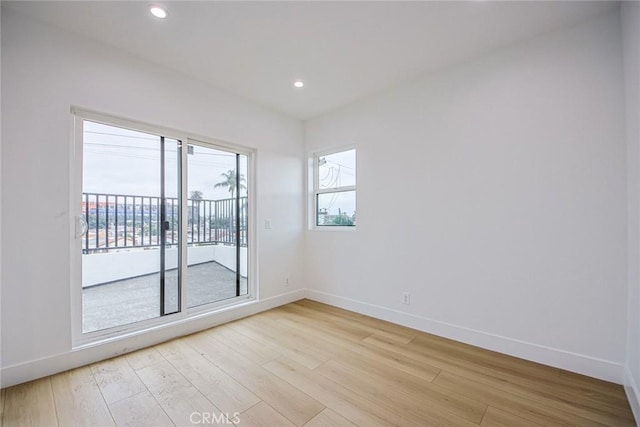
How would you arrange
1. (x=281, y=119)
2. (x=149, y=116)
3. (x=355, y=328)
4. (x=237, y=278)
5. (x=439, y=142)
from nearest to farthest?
(x=149, y=116) → (x=439, y=142) → (x=355, y=328) → (x=237, y=278) → (x=281, y=119)

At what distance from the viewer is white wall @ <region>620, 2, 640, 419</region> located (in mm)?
1644

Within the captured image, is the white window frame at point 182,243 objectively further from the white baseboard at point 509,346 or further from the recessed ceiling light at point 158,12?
the white baseboard at point 509,346

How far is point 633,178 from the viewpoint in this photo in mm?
1758

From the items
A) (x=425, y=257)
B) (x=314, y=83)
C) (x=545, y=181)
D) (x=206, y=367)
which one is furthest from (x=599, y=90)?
(x=206, y=367)

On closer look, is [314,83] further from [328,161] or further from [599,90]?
[599,90]

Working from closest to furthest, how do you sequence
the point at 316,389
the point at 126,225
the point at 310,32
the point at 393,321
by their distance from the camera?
the point at 316,389, the point at 310,32, the point at 126,225, the point at 393,321

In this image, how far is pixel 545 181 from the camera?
7.18ft

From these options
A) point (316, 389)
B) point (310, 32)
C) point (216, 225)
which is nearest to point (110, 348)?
point (216, 225)

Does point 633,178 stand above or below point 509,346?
above

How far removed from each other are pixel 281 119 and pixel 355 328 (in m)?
2.93

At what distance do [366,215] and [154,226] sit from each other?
2383mm

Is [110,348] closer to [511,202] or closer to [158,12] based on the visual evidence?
[158,12]

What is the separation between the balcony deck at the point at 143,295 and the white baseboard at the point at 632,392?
3499mm

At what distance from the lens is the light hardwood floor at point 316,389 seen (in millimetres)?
1612
